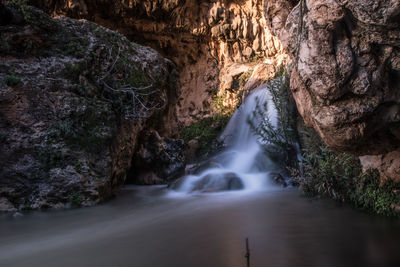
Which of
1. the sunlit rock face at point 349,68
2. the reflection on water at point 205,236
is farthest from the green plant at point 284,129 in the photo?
the sunlit rock face at point 349,68

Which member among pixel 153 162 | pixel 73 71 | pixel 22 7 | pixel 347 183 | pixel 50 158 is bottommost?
pixel 347 183

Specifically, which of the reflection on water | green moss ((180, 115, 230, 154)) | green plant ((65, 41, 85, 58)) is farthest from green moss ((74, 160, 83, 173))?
green moss ((180, 115, 230, 154))

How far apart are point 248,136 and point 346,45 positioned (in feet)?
23.2

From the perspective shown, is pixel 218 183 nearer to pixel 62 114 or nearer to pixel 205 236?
pixel 205 236

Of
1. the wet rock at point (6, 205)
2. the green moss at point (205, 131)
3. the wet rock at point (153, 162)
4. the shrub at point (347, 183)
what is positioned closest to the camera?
the shrub at point (347, 183)

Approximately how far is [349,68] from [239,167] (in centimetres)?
528

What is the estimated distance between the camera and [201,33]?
543 inches

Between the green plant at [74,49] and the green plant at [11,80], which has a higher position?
the green plant at [74,49]

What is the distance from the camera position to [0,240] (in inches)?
107

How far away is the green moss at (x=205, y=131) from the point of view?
37.5 feet

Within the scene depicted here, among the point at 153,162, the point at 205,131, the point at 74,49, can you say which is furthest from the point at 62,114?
the point at 205,131

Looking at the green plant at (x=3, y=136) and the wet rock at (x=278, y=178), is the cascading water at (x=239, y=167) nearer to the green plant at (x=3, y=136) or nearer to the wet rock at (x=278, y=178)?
the wet rock at (x=278, y=178)

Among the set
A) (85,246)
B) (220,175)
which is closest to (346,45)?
(85,246)

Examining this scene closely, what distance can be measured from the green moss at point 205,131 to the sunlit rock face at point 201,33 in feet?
2.84
